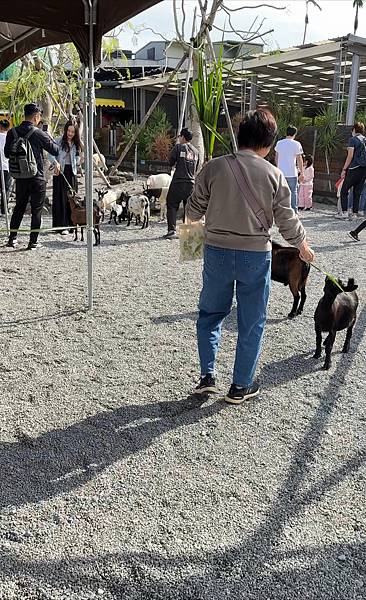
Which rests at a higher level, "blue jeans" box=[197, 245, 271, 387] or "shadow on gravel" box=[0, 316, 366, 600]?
"blue jeans" box=[197, 245, 271, 387]

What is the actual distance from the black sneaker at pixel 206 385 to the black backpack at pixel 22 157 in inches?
190

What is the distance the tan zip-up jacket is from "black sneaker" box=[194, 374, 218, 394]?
0.98 m

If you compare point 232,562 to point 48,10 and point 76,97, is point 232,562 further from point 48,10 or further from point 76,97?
point 76,97

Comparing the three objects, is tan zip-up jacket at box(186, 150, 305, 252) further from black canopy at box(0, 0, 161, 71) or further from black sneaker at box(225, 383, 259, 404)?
A: black canopy at box(0, 0, 161, 71)

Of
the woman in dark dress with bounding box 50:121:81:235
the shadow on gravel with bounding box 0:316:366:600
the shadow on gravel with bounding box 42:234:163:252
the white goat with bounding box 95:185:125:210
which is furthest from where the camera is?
the white goat with bounding box 95:185:125:210

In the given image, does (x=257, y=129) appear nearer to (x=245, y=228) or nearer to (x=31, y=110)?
(x=245, y=228)

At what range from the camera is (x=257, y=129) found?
3.43m

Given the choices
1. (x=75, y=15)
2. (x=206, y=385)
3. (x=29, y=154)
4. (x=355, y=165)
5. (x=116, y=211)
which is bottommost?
(x=206, y=385)

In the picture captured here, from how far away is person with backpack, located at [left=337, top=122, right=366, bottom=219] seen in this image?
10.9m

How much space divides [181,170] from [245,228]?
6.13 meters

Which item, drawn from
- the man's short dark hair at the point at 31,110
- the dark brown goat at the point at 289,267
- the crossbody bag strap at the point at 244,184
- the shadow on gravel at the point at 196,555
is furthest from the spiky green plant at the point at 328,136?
the shadow on gravel at the point at 196,555

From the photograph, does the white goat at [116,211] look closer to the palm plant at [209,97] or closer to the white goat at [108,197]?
the white goat at [108,197]

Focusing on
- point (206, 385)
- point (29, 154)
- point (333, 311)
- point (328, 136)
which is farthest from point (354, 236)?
point (328, 136)

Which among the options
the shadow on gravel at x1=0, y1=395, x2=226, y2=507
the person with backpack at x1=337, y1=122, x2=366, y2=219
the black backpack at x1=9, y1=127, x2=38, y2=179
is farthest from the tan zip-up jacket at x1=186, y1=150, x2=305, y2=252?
the person with backpack at x1=337, y1=122, x2=366, y2=219
